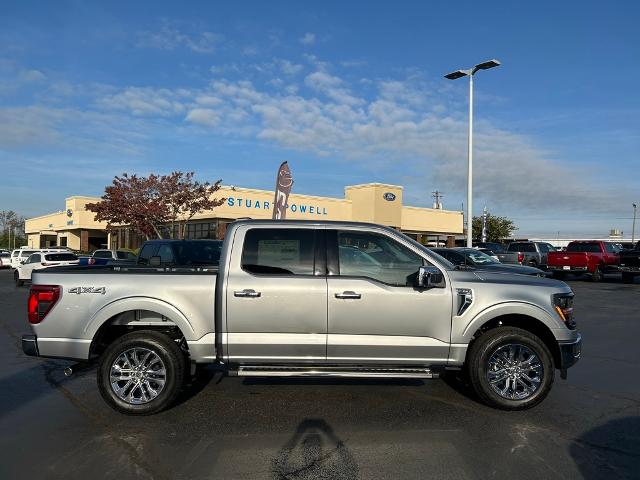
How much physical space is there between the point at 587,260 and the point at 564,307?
21.6m

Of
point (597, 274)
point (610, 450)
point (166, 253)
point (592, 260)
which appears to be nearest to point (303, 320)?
point (610, 450)

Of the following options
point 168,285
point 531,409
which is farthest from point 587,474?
point 168,285

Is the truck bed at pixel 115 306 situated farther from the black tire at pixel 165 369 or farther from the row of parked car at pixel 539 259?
the row of parked car at pixel 539 259

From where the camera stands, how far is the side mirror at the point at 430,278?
5.43 metres

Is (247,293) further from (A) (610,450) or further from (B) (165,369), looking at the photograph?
(A) (610,450)

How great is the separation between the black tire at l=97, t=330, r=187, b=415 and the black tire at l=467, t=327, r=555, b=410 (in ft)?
9.84

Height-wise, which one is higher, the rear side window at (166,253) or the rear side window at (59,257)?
the rear side window at (166,253)

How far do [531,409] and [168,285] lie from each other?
396 cm

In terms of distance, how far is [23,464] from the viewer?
4.36m

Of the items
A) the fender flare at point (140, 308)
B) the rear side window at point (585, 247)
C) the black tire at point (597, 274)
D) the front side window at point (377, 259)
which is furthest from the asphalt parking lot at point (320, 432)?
the rear side window at point (585, 247)

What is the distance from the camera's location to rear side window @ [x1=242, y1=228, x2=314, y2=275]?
5672 mm

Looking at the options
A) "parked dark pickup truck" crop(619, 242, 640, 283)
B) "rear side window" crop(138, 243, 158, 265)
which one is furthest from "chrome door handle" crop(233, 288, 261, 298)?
"parked dark pickup truck" crop(619, 242, 640, 283)

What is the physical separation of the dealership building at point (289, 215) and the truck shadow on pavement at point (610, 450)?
2650 cm

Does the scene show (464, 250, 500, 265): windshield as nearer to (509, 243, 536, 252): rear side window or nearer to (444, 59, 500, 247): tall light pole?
(444, 59, 500, 247): tall light pole
